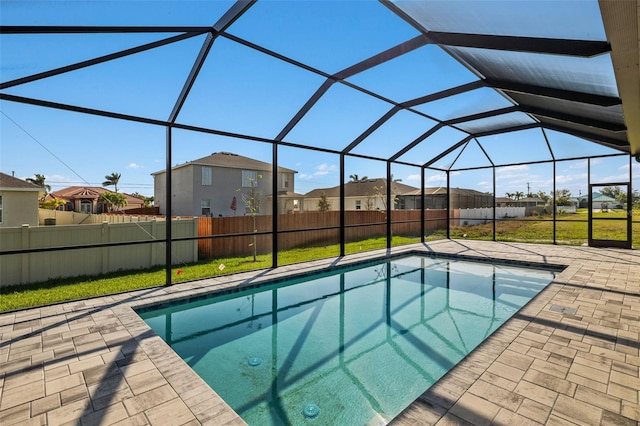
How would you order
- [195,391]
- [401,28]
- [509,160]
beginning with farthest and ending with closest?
[509,160]
[401,28]
[195,391]

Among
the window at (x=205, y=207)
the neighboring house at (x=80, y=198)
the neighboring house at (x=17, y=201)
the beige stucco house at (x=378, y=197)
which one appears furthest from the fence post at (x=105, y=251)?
the beige stucco house at (x=378, y=197)

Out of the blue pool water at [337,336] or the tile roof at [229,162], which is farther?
the tile roof at [229,162]

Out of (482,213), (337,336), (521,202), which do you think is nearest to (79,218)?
(337,336)

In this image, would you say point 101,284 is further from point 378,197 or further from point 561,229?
point 378,197

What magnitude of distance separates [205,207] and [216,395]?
1262 centimetres

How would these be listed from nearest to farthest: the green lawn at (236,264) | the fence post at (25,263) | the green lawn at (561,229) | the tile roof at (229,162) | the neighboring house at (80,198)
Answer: the green lawn at (236,264) → the fence post at (25,263) → the green lawn at (561,229) → the neighboring house at (80,198) → the tile roof at (229,162)

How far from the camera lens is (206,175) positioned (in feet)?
46.0

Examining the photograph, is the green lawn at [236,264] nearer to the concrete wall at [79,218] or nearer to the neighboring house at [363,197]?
the concrete wall at [79,218]

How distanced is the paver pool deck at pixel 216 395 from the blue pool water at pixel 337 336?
460 millimetres

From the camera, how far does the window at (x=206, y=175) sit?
14.0 m

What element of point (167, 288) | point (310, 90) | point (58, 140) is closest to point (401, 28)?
point (310, 90)

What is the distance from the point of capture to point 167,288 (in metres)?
4.92

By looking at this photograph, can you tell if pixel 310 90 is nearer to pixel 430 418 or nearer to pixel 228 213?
pixel 430 418

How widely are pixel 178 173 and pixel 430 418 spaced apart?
15.0 metres
